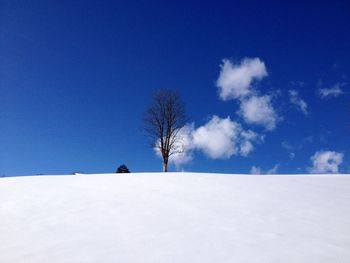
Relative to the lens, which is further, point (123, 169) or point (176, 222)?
point (123, 169)

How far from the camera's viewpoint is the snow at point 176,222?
9.16 feet

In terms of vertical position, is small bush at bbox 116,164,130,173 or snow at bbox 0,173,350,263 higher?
small bush at bbox 116,164,130,173

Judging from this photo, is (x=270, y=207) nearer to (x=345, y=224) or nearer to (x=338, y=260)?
(x=345, y=224)

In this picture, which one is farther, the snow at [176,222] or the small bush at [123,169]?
the small bush at [123,169]

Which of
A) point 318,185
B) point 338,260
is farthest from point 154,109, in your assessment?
point 338,260

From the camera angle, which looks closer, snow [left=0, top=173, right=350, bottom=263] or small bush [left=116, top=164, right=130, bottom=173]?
snow [left=0, top=173, right=350, bottom=263]

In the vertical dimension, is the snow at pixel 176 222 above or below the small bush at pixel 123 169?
below

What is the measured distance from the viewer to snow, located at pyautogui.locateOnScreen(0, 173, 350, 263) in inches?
110

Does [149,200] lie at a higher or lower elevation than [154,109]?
lower

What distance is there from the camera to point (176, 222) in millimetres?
3775

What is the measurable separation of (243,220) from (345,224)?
1.42m

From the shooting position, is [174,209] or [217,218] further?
[174,209]

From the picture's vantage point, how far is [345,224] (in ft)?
12.0

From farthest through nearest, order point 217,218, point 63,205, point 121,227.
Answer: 1. point 63,205
2. point 217,218
3. point 121,227
